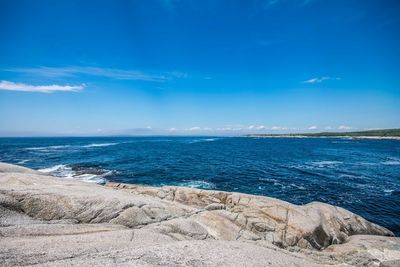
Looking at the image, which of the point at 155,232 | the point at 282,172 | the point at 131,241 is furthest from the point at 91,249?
the point at 282,172

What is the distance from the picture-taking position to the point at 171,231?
12461mm

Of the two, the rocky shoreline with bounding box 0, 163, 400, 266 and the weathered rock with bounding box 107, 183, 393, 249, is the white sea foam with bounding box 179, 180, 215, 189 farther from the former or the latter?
the rocky shoreline with bounding box 0, 163, 400, 266

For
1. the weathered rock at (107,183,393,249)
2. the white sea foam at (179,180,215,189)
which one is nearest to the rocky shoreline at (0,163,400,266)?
the weathered rock at (107,183,393,249)

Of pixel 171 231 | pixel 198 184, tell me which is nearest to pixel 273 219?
pixel 171 231

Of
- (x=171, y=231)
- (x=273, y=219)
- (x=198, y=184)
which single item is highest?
(x=171, y=231)

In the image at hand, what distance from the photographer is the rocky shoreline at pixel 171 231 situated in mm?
8836

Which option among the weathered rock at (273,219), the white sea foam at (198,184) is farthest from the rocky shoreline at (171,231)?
the white sea foam at (198,184)

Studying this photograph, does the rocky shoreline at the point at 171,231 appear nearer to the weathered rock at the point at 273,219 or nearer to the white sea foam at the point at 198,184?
the weathered rock at the point at 273,219

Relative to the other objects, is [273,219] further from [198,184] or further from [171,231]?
[198,184]

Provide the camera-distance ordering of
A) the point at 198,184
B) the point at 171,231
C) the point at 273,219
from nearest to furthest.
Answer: the point at 171,231 < the point at 273,219 < the point at 198,184

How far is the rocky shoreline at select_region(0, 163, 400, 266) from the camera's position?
8.84 m

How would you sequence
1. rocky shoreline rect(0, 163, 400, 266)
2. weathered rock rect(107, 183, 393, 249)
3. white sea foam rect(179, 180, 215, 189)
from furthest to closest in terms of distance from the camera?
white sea foam rect(179, 180, 215, 189) → weathered rock rect(107, 183, 393, 249) → rocky shoreline rect(0, 163, 400, 266)

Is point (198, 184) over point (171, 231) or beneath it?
beneath

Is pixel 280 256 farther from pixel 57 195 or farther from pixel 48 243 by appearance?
pixel 57 195
